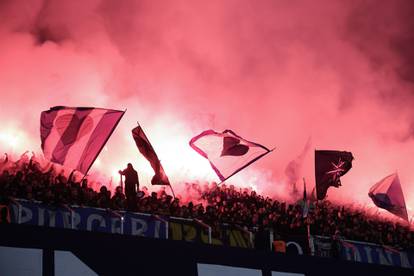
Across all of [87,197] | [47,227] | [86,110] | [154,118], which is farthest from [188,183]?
[47,227]

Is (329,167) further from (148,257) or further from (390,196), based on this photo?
(148,257)

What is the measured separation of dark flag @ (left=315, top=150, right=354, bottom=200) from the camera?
2205 cm

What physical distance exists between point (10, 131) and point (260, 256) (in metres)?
10.8

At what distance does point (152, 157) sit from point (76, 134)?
2112 millimetres

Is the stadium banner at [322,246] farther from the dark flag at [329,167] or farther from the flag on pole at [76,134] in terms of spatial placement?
the flag on pole at [76,134]

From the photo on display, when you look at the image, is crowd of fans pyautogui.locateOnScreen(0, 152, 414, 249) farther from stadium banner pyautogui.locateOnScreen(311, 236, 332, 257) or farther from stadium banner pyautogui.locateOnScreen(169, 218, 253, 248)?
stadium banner pyautogui.locateOnScreen(311, 236, 332, 257)

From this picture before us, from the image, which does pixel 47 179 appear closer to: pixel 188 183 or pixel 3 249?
pixel 3 249

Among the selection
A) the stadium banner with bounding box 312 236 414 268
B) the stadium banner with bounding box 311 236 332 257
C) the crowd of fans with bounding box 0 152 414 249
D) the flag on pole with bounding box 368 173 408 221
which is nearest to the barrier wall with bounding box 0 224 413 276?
the stadium banner with bounding box 311 236 332 257

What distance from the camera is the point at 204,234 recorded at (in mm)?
16891

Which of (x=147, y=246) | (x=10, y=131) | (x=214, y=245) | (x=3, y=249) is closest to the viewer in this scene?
(x=3, y=249)

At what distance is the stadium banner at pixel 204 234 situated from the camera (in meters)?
16.5

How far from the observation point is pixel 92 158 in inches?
678

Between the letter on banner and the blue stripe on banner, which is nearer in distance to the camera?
the letter on banner

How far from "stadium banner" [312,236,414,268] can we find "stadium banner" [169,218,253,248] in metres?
2.34
